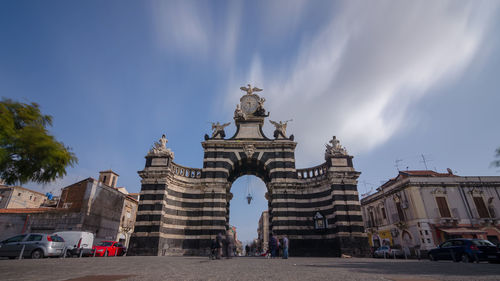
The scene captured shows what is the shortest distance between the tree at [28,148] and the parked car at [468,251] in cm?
2058

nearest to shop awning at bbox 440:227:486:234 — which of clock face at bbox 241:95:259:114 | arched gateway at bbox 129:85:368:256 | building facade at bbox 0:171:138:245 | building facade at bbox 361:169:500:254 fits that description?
building facade at bbox 361:169:500:254

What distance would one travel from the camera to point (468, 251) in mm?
13602

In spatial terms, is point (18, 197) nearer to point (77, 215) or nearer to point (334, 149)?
point (77, 215)

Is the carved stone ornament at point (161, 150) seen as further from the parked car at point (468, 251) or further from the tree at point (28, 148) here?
the parked car at point (468, 251)

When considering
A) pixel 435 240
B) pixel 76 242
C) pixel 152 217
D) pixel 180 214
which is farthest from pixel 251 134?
pixel 435 240

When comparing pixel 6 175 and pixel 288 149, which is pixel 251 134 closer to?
pixel 288 149

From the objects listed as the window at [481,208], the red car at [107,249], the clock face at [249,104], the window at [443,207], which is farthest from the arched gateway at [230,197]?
the window at [481,208]

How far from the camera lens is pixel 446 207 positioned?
25.2 meters

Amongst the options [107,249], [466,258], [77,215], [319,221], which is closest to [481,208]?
[466,258]

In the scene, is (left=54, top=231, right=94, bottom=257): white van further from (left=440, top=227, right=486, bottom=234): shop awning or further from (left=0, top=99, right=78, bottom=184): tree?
(left=440, top=227, right=486, bottom=234): shop awning

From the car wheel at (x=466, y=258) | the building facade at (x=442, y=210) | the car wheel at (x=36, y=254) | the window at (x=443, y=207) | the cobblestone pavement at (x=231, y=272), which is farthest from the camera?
the window at (x=443, y=207)

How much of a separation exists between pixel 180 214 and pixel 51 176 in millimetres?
13876

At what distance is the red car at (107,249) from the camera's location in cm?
1962

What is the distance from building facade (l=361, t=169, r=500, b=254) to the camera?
24.1m
